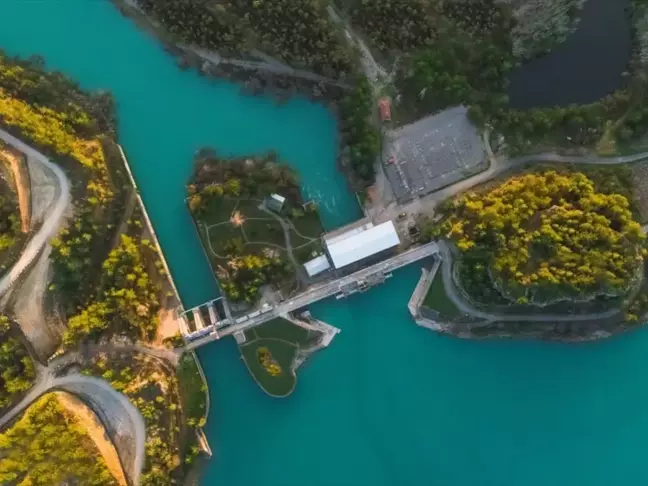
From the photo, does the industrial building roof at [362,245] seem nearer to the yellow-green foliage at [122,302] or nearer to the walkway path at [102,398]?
the yellow-green foliage at [122,302]

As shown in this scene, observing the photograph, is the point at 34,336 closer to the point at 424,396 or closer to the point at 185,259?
the point at 185,259

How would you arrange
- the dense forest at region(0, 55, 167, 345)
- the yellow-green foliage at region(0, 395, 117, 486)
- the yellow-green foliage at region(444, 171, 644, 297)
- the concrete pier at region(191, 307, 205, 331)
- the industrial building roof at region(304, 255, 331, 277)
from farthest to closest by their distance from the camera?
1. the industrial building roof at region(304, 255, 331, 277)
2. the concrete pier at region(191, 307, 205, 331)
3. the dense forest at region(0, 55, 167, 345)
4. the yellow-green foliage at region(444, 171, 644, 297)
5. the yellow-green foliage at region(0, 395, 117, 486)

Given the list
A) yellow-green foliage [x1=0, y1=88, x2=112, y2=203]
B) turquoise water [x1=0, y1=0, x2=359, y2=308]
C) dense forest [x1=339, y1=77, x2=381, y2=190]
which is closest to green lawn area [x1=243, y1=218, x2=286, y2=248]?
turquoise water [x1=0, y1=0, x2=359, y2=308]

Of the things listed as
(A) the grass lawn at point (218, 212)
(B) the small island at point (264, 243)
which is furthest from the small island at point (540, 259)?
(A) the grass lawn at point (218, 212)

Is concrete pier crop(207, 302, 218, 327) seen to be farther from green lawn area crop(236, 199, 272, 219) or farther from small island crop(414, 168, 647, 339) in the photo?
small island crop(414, 168, 647, 339)

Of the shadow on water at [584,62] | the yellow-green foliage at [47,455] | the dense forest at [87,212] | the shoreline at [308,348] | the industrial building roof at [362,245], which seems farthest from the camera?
the shadow on water at [584,62]

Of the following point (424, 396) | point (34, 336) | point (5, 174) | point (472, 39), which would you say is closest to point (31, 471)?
point (34, 336)
